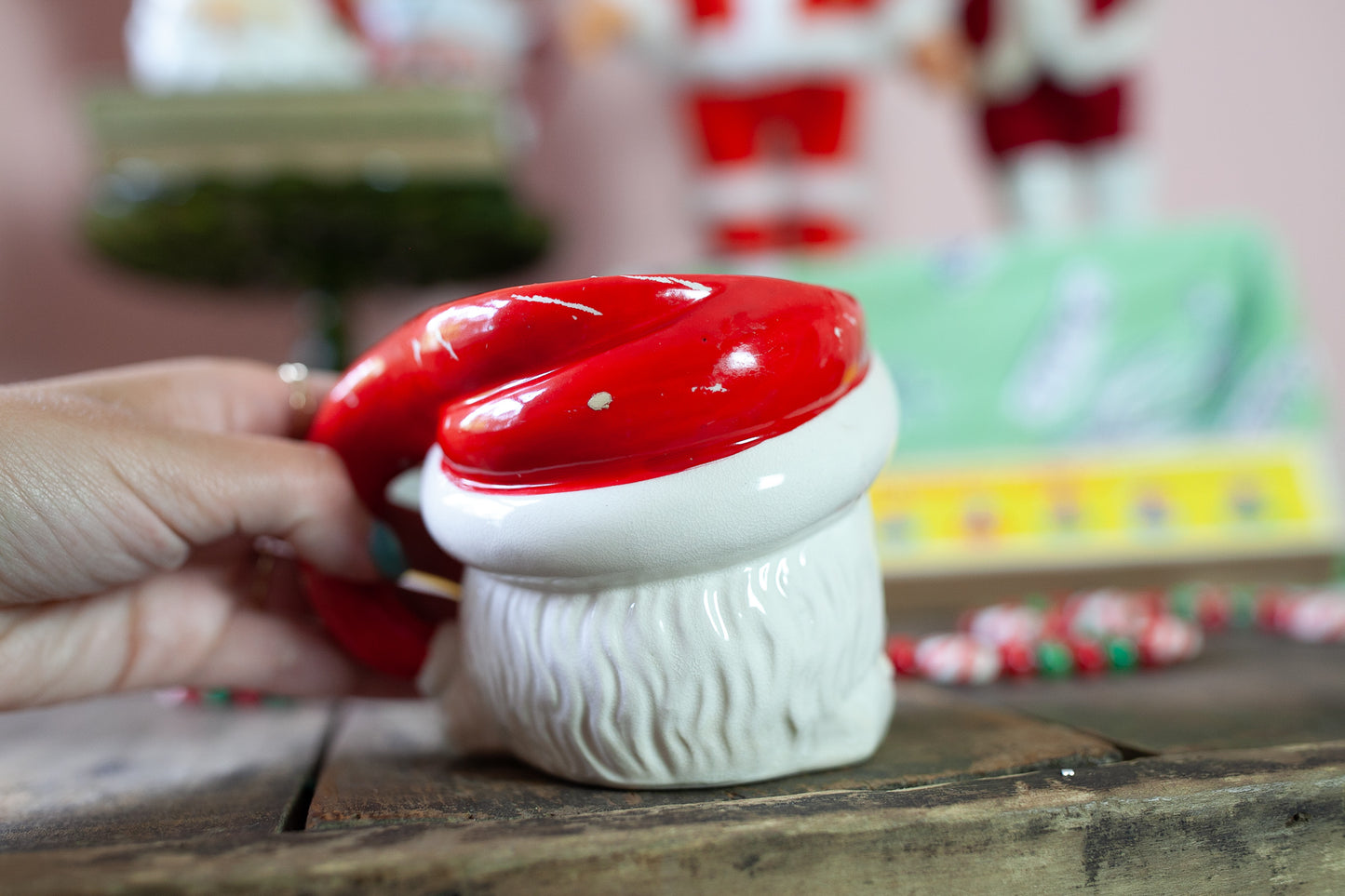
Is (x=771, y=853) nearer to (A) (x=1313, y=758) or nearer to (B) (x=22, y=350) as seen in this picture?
(A) (x=1313, y=758)

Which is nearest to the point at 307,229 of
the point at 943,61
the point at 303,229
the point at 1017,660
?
the point at 303,229

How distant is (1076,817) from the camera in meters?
0.39

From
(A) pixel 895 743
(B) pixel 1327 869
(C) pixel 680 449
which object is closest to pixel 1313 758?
(B) pixel 1327 869

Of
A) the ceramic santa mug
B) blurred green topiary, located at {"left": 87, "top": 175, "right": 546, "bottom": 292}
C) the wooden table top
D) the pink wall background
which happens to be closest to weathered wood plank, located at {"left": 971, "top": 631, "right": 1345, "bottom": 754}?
the wooden table top

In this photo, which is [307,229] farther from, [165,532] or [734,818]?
[734,818]

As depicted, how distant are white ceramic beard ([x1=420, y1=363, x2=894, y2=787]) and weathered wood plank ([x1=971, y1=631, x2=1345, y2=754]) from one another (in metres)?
0.19

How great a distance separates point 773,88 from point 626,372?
1349mm

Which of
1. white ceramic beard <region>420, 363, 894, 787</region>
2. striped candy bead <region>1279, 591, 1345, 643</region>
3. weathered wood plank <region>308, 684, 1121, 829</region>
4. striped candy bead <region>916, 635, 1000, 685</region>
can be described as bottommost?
striped candy bead <region>1279, 591, 1345, 643</region>

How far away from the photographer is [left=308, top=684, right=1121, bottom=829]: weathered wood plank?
0.43 meters

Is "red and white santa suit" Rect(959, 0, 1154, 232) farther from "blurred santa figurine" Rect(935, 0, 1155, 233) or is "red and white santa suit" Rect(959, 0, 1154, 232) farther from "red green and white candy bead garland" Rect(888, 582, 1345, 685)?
"red green and white candy bead garland" Rect(888, 582, 1345, 685)

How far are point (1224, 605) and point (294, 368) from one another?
0.89 m

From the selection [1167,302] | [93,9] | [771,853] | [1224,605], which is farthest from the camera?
[93,9]

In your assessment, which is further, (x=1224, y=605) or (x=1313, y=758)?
(x=1224, y=605)

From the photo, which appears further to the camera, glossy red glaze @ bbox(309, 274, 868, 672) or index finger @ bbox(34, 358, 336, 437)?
index finger @ bbox(34, 358, 336, 437)
